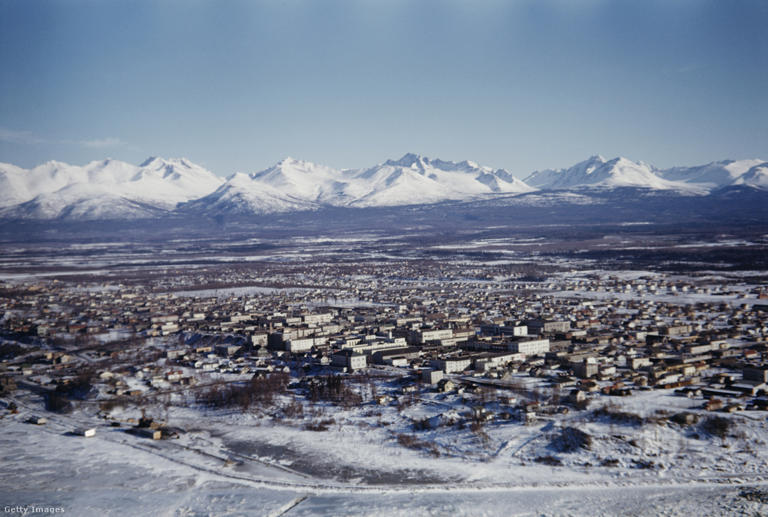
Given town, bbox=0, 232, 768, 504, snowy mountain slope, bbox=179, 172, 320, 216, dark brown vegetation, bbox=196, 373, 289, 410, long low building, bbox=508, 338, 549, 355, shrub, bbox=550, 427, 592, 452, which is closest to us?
town, bbox=0, 232, 768, 504

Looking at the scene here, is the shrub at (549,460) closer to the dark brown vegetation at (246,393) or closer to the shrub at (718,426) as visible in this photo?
the shrub at (718,426)

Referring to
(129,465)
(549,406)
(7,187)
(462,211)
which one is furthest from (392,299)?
(7,187)

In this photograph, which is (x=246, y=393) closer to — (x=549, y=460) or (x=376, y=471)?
(x=376, y=471)

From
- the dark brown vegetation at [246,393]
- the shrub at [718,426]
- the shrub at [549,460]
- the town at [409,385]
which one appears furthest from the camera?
the dark brown vegetation at [246,393]

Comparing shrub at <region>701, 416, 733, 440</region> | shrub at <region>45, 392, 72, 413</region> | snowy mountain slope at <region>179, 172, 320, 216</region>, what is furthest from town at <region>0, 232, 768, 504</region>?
snowy mountain slope at <region>179, 172, 320, 216</region>

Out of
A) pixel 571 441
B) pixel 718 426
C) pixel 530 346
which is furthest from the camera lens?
pixel 530 346

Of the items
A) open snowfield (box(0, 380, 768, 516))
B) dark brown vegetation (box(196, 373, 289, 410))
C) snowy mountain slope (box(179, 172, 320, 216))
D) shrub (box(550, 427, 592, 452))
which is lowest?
open snowfield (box(0, 380, 768, 516))

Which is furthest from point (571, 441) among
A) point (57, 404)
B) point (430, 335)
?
point (430, 335)

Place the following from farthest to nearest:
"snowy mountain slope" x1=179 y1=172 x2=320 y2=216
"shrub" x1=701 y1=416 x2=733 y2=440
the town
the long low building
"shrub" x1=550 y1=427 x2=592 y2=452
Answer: "snowy mountain slope" x1=179 y1=172 x2=320 y2=216 < the long low building < "shrub" x1=701 y1=416 x2=733 y2=440 < "shrub" x1=550 y1=427 x2=592 y2=452 < the town

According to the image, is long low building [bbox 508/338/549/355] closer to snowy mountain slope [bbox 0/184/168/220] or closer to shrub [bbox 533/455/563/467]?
shrub [bbox 533/455/563/467]

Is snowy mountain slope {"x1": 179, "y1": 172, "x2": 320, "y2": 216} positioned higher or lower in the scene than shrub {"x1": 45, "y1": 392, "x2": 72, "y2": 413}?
higher

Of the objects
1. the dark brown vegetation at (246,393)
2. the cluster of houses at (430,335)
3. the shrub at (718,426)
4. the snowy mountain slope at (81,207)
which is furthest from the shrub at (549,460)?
the snowy mountain slope at (81,207)

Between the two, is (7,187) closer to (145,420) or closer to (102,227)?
(102,227)
